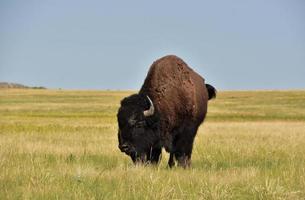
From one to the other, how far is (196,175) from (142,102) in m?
2.53

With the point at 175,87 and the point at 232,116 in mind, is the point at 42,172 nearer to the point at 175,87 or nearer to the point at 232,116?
the point at 175,87

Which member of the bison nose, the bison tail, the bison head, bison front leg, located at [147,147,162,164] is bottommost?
bison front leg, located at [147,147,162,164]

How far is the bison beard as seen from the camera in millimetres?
10923

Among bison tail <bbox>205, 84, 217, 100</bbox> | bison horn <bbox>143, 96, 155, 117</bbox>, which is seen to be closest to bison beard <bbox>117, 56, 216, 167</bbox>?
bison horn <bbox>143, 96, 155, 117</bbox>

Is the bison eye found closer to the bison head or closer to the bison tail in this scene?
the bison head

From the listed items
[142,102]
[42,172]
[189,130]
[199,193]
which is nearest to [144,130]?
[142,102]

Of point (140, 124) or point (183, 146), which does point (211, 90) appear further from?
point (140, 124)

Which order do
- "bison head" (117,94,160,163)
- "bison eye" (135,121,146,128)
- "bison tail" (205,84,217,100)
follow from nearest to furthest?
"bison head" (117,94,160,163)
"bison eye" (135,121,146,128)
"bison tail" (205,84,217,100)

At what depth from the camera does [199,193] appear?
291 inches

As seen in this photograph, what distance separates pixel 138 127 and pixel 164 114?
0.85 m

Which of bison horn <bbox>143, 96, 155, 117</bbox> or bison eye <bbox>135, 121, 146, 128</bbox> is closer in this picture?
bison eye <bbox>135, 121, 146, 128</bbox>

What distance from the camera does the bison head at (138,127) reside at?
35.5 ft

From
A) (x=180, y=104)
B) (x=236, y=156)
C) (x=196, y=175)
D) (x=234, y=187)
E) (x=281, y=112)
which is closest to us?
(x=234, y=187)

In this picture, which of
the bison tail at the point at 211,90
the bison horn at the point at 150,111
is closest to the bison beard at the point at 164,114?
the bison horn at the point at 150,111
